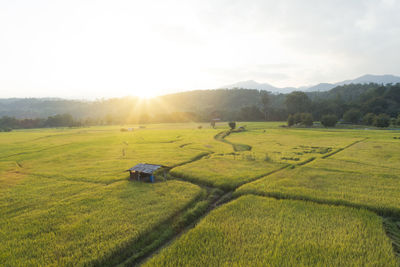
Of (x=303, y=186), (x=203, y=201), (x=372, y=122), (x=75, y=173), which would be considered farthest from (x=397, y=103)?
(x=75, y=173)

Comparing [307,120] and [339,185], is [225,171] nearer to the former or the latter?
[339,185]

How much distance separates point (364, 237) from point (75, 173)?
88.1 feet

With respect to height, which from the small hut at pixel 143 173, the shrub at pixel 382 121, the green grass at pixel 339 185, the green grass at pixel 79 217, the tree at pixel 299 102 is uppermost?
the tree at pixel 299 102

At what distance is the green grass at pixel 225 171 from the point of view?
65.3 feet

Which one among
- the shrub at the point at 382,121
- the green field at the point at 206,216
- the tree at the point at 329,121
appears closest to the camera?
the green field at the point at 206,216

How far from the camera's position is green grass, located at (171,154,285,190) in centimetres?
1989

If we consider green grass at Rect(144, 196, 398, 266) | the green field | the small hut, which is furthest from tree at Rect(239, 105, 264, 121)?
green grass at Rect(144, 196, 398, 266)

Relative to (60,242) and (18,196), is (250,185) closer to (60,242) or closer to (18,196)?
(60,242)

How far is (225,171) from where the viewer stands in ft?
75.6

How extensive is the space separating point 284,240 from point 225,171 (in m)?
12.5

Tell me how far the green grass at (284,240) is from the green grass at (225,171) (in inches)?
219

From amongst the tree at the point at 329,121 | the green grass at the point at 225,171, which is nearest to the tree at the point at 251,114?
the tree at the point at 329,121

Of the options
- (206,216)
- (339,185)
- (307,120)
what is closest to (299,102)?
(307,120)

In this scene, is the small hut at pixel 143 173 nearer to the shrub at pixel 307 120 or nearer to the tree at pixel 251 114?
the shrub at pixel 307 120
